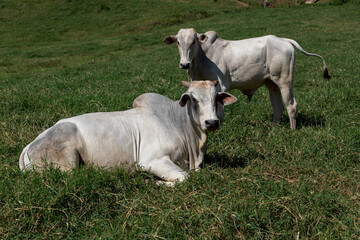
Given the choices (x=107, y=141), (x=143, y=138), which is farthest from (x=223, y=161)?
(x=107, y=141)

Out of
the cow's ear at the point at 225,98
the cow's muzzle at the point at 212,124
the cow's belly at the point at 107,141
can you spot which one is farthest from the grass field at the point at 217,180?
the cow's ear at the point at 225,98

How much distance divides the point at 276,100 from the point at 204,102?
3286mm

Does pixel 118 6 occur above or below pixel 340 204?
below

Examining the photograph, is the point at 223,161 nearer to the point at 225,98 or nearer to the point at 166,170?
the point at 225,98

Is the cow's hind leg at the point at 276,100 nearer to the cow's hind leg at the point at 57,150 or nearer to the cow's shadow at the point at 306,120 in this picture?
the cow's shadow at the point at 306,120

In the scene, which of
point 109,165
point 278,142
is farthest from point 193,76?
point 109,165

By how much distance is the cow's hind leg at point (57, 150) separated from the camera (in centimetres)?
432

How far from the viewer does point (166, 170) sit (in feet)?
14.7

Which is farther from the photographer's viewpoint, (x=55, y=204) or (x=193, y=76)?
(x=193, y=76)

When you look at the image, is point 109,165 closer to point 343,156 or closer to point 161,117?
point 161,117

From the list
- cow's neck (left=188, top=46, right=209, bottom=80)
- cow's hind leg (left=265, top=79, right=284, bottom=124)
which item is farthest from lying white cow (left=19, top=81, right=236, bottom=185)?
cow's hind leg (left=265, top=79, right=284, bottom=124)

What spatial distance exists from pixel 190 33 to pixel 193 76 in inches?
29.1

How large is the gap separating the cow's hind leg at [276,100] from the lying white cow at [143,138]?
2.81m

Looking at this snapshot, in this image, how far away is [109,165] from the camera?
182 inches
